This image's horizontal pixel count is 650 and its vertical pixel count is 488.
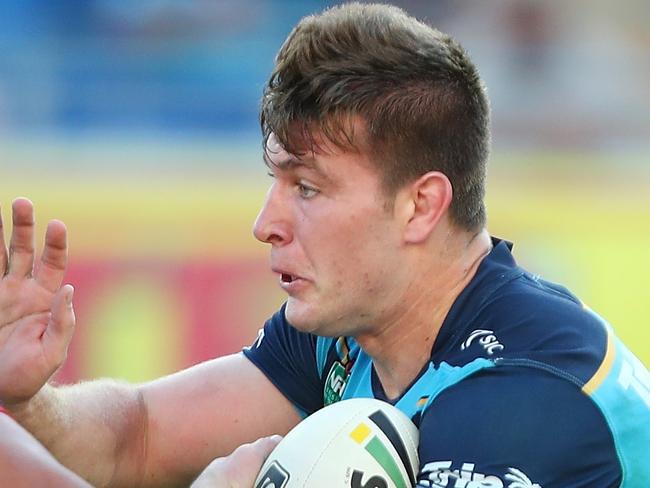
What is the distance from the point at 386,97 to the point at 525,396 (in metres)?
0.89

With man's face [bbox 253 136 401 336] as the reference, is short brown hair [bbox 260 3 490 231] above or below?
above

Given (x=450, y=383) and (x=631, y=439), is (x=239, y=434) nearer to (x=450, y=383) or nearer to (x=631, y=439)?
(x=450, y=383)

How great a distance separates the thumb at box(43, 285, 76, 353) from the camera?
11.2 feet

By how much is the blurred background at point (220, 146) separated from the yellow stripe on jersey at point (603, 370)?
539 centimetres

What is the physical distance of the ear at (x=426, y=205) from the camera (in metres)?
3.49

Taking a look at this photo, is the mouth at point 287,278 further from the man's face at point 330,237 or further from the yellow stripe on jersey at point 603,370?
the yellow stripe on jersey at point 603,370

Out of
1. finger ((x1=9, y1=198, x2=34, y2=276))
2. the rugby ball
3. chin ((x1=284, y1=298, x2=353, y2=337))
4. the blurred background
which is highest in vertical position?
finger ((x1=9, y1=198, x2=34, y2=276))

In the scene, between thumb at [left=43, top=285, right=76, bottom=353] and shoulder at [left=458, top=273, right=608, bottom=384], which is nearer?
shoulder at [left=458, top=273, right=608, bottom=384]

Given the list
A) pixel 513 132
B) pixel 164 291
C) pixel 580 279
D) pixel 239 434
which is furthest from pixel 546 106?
pixel 239 434

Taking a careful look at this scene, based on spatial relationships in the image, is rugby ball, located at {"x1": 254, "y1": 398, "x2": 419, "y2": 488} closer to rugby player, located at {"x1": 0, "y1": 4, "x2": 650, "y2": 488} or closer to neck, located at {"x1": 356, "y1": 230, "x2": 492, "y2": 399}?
rugby player, located at {"x1": 0, "y1": 4, "x2": 650, "y2": 488}

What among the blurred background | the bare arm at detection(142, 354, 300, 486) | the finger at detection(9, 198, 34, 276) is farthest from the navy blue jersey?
the blurred background

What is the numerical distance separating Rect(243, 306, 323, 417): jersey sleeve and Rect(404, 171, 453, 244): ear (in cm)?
73

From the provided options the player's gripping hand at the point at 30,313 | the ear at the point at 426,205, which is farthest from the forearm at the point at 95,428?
the ear at the point at 426,205

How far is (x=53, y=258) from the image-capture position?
3.46 m
